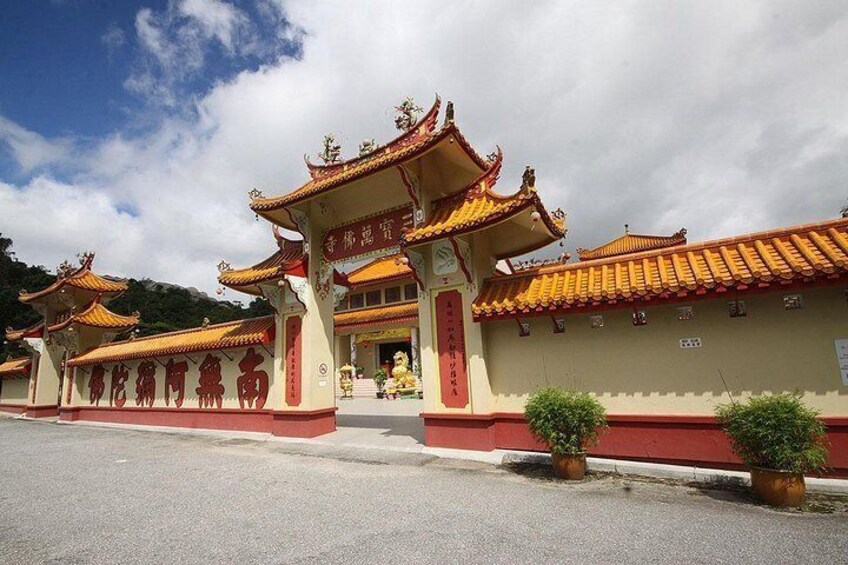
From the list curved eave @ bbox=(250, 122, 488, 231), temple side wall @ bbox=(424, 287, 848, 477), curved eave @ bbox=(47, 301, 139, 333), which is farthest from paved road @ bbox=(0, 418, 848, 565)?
curved eave @ bbox=(47, 301, 139, 333)

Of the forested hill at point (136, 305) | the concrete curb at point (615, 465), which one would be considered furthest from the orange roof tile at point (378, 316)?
the forested hill at point (136, 305)

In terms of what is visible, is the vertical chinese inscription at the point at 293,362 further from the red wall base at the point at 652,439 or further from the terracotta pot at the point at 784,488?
the terracotta pot at the point at 784,488

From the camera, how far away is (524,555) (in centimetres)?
372

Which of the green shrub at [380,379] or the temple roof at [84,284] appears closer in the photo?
the temple roof at [84,284]

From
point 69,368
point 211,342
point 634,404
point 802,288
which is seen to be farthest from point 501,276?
point 69,368

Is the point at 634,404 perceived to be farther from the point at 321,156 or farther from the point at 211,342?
the point at 211,342

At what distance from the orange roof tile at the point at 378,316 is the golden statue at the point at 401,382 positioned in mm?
2537

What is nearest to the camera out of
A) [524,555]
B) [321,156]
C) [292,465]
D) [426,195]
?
[524,555]

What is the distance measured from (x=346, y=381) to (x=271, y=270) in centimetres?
1672

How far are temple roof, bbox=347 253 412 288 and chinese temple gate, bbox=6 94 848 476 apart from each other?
45.9 feet

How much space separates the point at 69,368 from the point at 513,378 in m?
19.0

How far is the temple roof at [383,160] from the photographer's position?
829cm

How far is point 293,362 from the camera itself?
10.6m

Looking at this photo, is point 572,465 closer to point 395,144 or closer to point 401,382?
point 395,144
